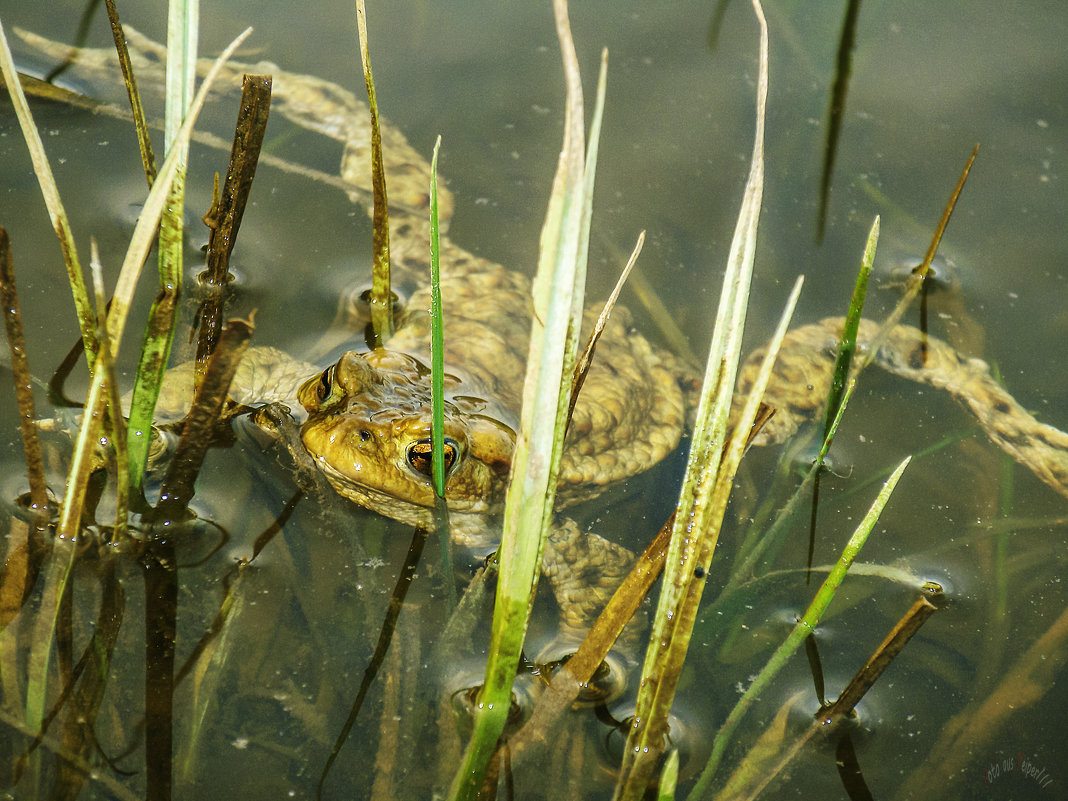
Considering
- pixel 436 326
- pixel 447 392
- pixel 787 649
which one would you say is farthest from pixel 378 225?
pixel 787 649

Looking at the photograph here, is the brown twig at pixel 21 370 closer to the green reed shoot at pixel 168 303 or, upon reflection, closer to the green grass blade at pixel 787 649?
the green reed shoot at pixel 168 303

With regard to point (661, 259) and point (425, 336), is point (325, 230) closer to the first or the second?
point (425, 336)

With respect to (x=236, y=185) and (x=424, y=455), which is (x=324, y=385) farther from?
(x=236, y=185)

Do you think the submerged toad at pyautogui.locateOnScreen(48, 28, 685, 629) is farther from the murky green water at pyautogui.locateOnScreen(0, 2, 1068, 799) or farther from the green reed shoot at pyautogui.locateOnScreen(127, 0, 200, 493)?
the green reed shoot at pyautogui.locateOnScreen(127, 0, 200, 493)

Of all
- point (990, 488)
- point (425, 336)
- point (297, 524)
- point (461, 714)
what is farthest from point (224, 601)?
point (990, 488)

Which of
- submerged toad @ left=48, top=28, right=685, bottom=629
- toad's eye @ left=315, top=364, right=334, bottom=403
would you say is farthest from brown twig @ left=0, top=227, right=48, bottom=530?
toad's eye @ left=315, top=364, right=334, bottom=403

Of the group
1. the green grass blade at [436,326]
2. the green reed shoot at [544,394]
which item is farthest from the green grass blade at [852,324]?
the green grass blade at [436,326]
